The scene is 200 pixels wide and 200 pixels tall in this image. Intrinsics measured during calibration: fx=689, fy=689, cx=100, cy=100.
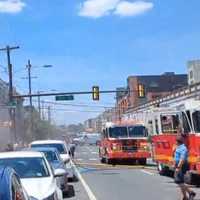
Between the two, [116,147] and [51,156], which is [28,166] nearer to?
[51,156]

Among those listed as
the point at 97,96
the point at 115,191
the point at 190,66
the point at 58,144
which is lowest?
the point at 115,191

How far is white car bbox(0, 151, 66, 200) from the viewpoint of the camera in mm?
11875

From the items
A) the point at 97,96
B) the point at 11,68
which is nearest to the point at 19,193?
the point at 97,96

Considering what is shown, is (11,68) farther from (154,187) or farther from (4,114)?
(4,114)

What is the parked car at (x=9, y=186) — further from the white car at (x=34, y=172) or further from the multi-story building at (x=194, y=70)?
the multi-story building at (x=194, y=70)

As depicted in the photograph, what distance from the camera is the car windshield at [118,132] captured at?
130ft

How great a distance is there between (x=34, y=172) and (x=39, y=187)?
1.44 meters

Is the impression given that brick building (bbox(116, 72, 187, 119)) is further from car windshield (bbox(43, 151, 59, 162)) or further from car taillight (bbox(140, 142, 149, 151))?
car windshield (bbox(43, 151, 59, 162))

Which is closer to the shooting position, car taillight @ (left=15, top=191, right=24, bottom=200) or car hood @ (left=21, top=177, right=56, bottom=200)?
car taillight @ (left=15, top=191, right=24, bottom=200)

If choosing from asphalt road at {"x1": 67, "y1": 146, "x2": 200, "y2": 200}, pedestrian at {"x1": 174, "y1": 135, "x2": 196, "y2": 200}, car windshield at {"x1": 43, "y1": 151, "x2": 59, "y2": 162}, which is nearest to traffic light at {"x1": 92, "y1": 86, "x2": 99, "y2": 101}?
asphalt road at {"x1": 67, "y1": 146, "x2": 200, "y2": 200}

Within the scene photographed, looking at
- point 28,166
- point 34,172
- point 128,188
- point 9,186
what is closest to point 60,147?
point 128,188

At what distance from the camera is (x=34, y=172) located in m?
13.4

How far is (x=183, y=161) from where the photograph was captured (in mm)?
17344

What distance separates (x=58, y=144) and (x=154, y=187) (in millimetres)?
6764
